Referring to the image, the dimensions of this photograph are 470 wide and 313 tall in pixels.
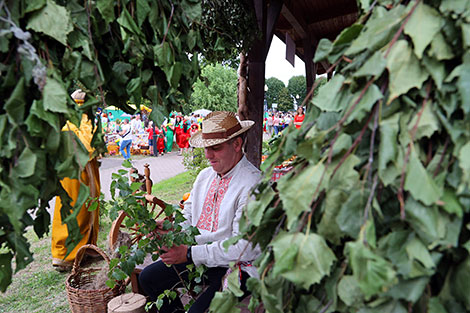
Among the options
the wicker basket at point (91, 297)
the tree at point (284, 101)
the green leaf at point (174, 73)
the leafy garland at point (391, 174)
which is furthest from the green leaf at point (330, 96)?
the tree at point (284, 101)

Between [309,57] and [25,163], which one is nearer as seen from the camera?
[25,163]

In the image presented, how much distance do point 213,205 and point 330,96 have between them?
1.52 metres

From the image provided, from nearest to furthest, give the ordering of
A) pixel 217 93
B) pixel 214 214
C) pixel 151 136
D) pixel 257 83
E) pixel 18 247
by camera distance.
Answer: pixel 18 247 → pixel 214 214 → pixel 257 83 → pixel 151 136 → pixel 217 93

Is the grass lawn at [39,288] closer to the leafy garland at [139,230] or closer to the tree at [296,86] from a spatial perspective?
the leafy garland at [139,230]

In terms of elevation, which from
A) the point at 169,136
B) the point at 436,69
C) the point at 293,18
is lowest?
the point at 169,136

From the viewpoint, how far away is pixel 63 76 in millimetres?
876

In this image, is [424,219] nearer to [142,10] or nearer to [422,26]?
[422,26]

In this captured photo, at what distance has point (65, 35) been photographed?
0.79m

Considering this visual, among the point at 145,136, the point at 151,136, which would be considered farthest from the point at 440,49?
the point at 145,136

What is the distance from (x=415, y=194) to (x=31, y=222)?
100cm

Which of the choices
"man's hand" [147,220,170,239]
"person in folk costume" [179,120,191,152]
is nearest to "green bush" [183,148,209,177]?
"man's hand" [147,220,170,239]

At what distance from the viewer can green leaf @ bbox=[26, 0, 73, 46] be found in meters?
0.77

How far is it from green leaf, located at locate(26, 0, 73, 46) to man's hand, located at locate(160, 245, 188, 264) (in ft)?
4.52

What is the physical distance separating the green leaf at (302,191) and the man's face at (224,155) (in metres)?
1.41
